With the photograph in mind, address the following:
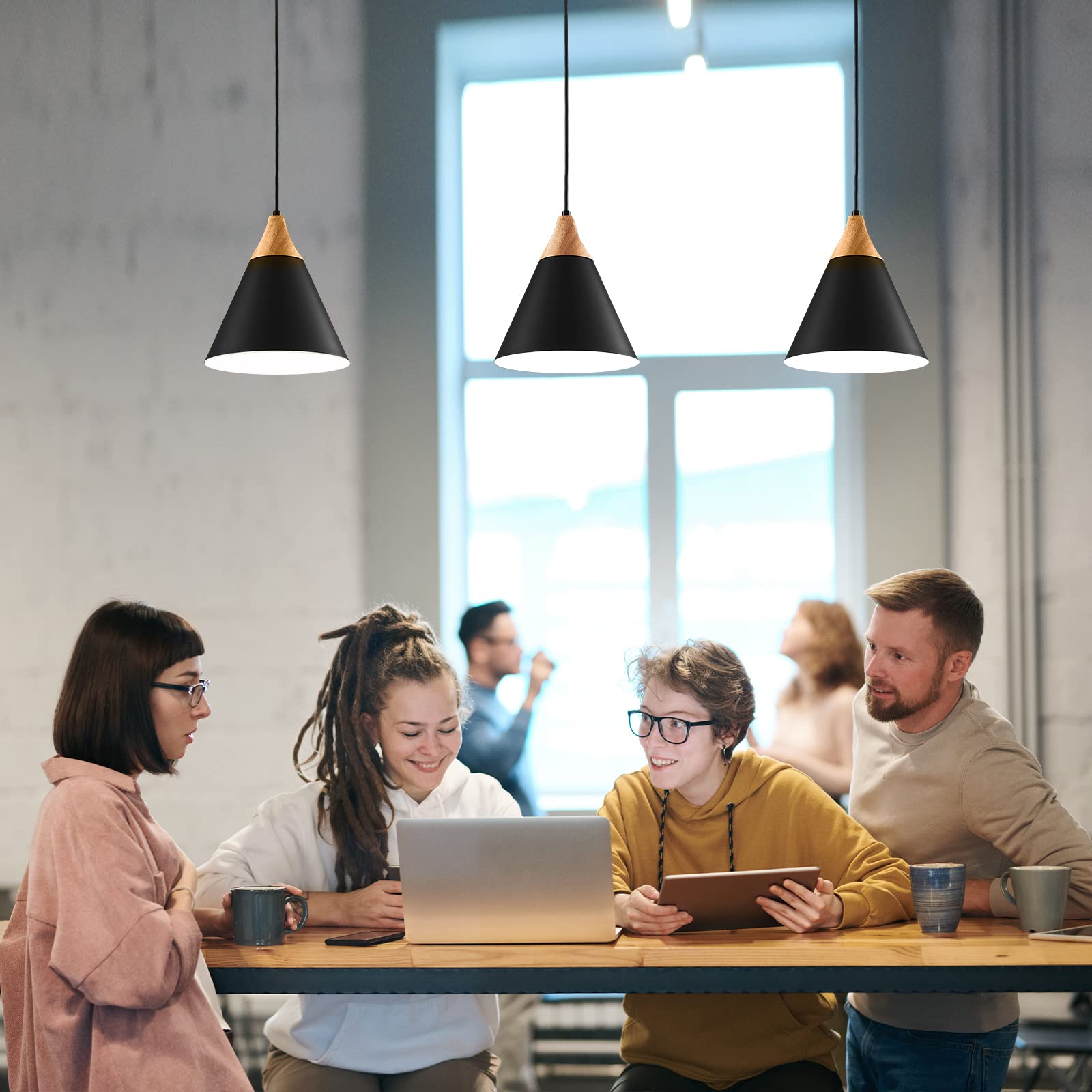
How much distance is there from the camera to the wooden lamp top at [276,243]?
2.46 metres

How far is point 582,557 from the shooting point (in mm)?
4613

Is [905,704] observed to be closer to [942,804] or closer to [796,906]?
[942,804]

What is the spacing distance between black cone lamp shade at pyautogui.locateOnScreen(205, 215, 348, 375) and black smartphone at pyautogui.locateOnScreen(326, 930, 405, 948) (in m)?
1.09

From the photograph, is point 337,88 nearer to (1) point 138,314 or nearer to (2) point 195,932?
(1) point 138,314

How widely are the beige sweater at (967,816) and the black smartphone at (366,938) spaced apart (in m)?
0.88

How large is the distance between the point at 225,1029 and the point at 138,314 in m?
3.24

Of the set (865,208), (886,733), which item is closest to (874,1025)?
(886,733)

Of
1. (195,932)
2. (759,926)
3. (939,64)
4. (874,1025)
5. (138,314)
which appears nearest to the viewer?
(195,932)

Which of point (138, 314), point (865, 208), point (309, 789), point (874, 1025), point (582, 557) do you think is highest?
point (865, 208)

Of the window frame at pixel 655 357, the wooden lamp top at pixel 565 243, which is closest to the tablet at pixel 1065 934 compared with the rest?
the wooden lamp top at pixel 565 243

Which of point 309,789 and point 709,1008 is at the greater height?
point 309,789

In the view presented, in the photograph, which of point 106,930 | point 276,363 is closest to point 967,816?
point 106,930

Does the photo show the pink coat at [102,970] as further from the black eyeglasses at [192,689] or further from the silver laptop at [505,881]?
the silver laptop at [505,881]

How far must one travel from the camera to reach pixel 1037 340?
4184mm
